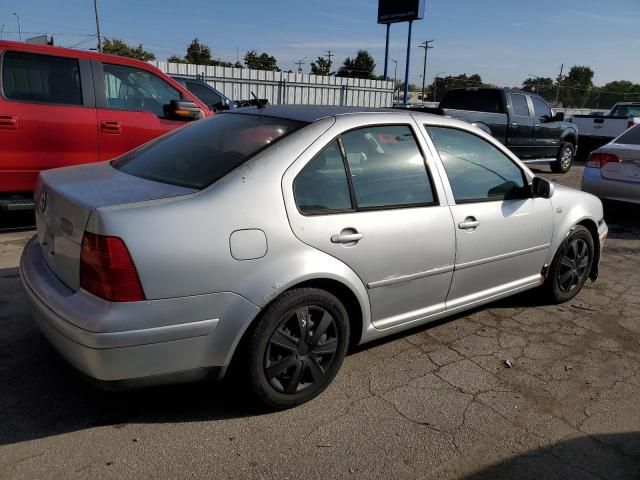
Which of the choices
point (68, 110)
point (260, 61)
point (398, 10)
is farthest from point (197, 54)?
point (68, 110)

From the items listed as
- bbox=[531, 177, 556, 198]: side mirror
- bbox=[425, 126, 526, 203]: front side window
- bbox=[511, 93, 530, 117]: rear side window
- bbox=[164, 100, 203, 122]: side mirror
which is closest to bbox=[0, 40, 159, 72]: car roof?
bbox=[164, 100, 203, 122]: side mirror

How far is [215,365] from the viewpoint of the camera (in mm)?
2533

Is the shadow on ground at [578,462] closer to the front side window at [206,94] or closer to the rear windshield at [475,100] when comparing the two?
the front side window at [206,94]

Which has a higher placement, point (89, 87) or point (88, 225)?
point (89, 87)

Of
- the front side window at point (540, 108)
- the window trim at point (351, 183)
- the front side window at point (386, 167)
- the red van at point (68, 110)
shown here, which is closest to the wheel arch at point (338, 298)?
the window trim at point (351, 183)

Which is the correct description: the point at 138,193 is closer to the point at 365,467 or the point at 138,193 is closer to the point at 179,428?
the point at 179,428

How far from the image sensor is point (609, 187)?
7.49 meters

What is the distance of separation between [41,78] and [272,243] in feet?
14.5

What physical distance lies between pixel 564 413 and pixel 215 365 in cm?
191

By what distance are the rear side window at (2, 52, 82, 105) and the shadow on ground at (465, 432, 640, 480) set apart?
17.7 feet

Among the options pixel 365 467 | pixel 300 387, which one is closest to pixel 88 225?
pixel 300 387

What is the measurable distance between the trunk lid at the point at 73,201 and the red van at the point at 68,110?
2.76 metres

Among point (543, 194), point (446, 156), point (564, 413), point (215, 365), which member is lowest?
point (564, 413)

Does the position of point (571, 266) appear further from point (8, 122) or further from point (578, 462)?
point (8, 122)
